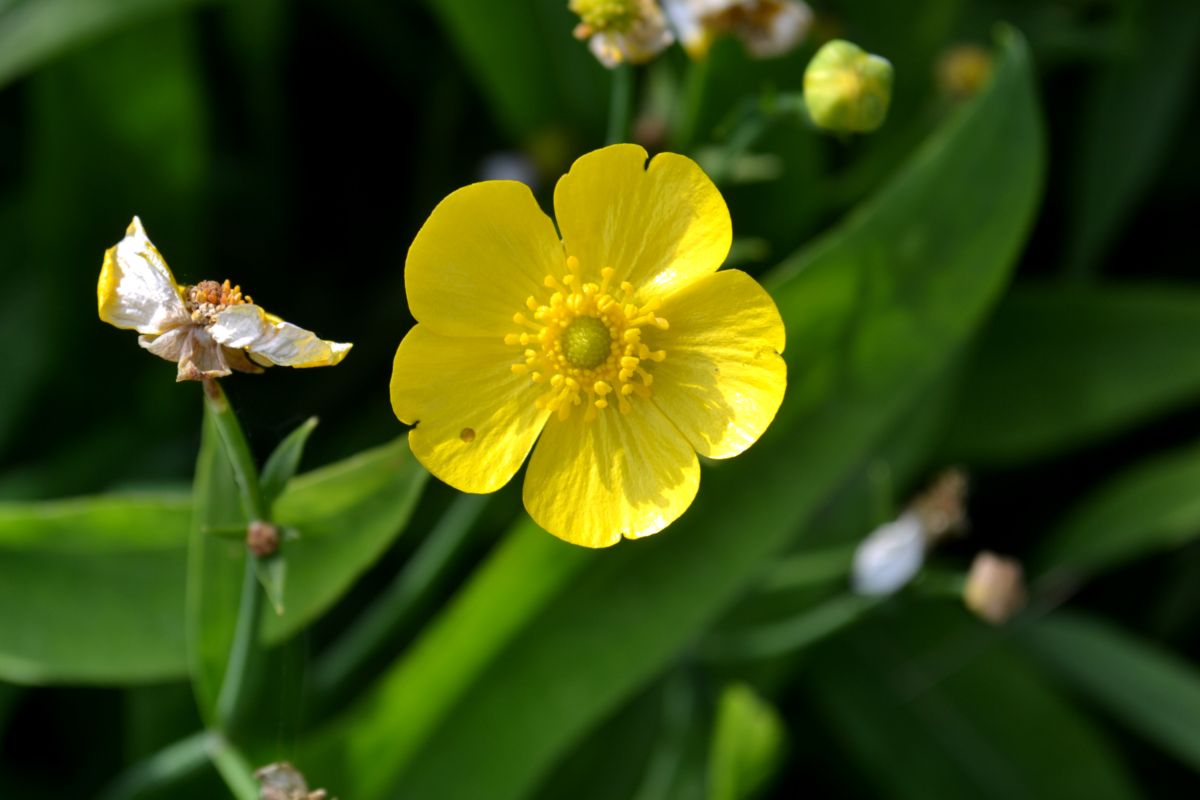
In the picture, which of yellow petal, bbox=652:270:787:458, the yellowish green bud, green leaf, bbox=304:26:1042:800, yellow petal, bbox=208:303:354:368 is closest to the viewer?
yellow petal, bbox=208:303:354:368

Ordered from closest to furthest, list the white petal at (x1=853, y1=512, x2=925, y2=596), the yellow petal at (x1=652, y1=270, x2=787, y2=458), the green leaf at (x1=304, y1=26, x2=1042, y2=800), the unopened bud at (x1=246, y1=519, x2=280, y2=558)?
the unopened bud at (x1=246, y1=519, x2=280, y2=558) → the yellow petal at (x1=652, y1=270, x2=787, y2=458) → the green leaf at (x1=304, y1=26, x2=1042, y2=800) → the white petal at (x1=853, y1=512, x2=925, y2=596)

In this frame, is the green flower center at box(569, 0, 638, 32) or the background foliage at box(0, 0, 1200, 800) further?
the background foliage at box(0, 0, 1200, 800)

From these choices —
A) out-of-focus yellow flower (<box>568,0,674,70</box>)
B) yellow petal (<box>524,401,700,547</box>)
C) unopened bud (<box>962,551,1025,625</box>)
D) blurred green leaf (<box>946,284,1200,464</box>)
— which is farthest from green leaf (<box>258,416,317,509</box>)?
blurred green leaf (<box>946,284,1200,464</box>)

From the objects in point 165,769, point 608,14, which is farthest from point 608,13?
point 165,769

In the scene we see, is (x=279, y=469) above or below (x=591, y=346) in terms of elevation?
above

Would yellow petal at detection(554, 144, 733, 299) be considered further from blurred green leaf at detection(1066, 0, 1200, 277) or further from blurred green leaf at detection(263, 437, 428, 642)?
blurred green leaf at detection(1066, 0, 1200, 277)

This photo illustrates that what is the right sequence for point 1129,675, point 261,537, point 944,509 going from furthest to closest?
point 1129,675
point 944,509
point 261,537

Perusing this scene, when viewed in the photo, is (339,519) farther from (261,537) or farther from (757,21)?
(757,21)
